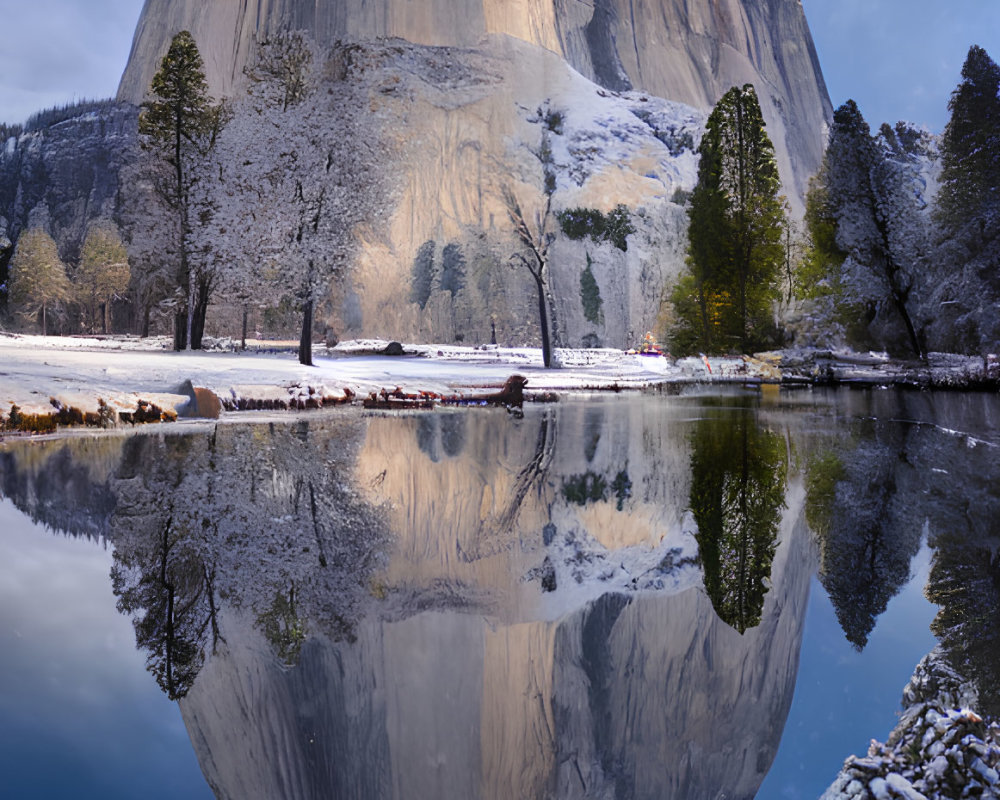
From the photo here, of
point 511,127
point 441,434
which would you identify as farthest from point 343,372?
point 511,127

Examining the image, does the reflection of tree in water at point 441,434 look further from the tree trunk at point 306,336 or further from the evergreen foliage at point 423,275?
the evergreen foliage at point 423,275

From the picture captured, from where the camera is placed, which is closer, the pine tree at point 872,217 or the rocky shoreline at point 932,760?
the rocky shoreline at point 932,760

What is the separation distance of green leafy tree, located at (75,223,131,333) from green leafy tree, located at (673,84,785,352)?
5341mm

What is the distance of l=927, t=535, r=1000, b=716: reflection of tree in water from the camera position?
1.22 m

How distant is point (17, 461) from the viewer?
3305 millimetres

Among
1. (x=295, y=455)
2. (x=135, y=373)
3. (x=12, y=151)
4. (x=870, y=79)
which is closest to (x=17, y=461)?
(x=295, y=455)

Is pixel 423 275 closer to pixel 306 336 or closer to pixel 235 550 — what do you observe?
pixel 306 336

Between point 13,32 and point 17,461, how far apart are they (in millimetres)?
4682

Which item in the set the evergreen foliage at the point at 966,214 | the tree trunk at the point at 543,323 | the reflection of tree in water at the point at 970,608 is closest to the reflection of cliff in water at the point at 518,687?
the reflection of tree in water at the point at 970,608

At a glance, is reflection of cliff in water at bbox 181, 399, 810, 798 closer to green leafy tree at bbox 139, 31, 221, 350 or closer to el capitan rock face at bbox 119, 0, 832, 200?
green leafy tree at bbox 139, 31, 221, 350

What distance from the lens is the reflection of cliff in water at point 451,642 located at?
1.22 m

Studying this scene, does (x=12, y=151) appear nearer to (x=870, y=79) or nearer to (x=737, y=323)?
(x=737, y=323)

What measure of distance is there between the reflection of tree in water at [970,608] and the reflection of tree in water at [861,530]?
8 centimetres

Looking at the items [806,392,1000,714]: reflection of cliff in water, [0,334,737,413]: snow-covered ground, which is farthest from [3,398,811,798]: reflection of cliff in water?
[0,334,737,413]: snow-covered ground
